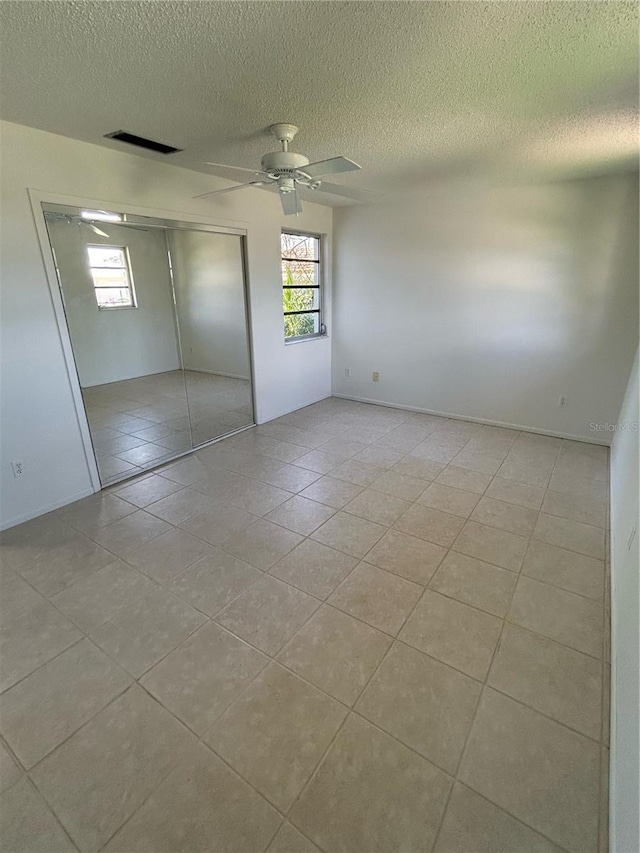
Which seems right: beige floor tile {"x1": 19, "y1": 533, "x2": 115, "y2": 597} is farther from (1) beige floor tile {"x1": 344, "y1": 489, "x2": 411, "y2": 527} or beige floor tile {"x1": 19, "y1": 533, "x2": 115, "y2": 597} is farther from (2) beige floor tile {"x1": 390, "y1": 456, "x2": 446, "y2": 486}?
(2) beige floor tile {"x1": 390, "y1": 456, "x2": 446, "y2": 486}

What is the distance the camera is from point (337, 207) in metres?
4.92

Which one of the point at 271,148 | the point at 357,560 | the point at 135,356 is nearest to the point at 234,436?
the point at 135,356

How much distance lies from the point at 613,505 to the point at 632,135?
2.42 metres

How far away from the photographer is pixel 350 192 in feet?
13.3

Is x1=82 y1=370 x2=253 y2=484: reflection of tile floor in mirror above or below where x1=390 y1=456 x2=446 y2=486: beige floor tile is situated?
above

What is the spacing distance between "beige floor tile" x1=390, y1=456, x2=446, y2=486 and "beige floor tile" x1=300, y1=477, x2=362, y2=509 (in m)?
0.51

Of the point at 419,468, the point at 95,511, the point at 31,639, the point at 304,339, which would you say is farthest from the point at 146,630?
the point at 304,339

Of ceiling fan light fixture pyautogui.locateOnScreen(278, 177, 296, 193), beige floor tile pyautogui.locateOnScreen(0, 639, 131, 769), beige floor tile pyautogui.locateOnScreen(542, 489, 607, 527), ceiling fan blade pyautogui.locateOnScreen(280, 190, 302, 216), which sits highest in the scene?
ceiling fan light fixture pyautogui.locateOnScreen(278, 177, 296, 193)

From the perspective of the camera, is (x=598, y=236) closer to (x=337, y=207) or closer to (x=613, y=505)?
(x=613, y=505)

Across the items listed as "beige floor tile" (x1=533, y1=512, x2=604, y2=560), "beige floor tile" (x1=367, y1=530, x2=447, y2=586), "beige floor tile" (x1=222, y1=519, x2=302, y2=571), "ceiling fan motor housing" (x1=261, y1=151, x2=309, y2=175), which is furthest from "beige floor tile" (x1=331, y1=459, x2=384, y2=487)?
"ceiling fan motor housing" (x1=261, y1=151, x2=309, y2=175)

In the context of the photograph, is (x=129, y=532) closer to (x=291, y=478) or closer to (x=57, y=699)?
(x=57, y=699)

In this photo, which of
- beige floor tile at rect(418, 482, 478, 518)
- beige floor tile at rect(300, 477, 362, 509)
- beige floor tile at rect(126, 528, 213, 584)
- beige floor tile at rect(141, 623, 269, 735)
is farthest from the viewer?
beige floor tile at rect(300, 477, 362, 509)

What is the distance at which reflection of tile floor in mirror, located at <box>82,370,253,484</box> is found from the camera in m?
3.32

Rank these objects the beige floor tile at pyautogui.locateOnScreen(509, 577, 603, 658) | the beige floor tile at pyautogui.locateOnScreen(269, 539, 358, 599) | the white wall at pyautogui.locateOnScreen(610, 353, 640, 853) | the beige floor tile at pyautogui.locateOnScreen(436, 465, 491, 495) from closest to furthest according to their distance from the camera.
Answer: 1. the white wall at pyautogui.locateOnScreen(610, 353, 640, 853)
2. the beige floor tile at pyautogui.locateOnScreen(509, 577, 603, 658)
3. the beige floor tile at pyautogui.locateOnScreen(269, 539, 358, 599)
4. the beige floor tile at pyautogui.locateOnScreen(436, 465, 491, 495)
